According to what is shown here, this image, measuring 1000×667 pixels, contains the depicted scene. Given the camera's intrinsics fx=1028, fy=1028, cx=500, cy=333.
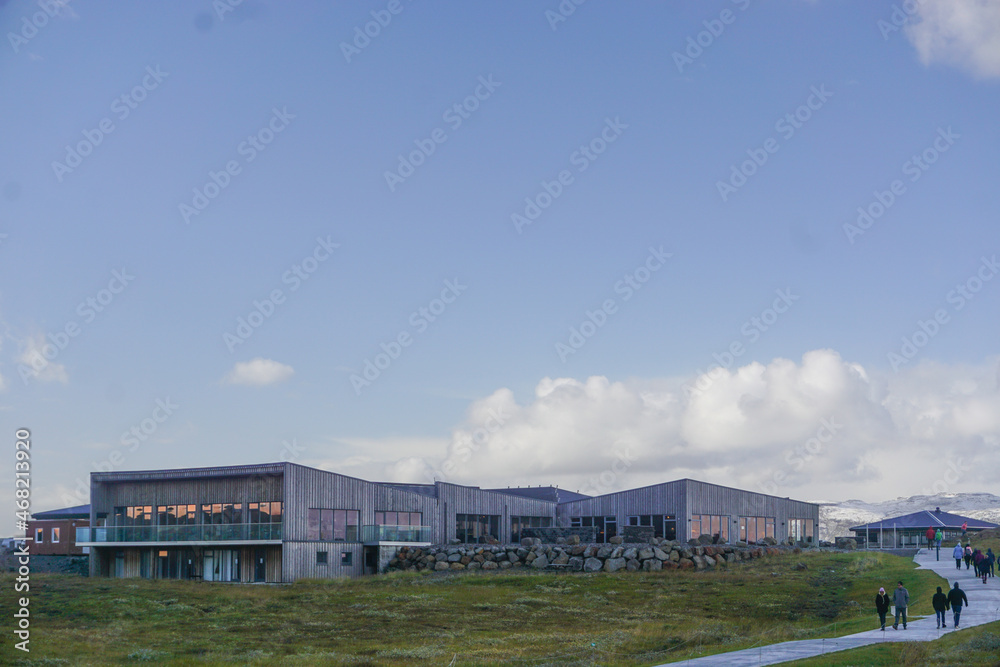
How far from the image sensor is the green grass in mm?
25000

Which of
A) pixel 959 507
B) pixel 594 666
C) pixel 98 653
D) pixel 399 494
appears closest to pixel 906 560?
pixel 399 494

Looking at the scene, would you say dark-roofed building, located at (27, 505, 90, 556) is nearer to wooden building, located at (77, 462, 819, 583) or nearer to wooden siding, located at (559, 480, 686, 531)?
wooden building, located at (77, 462, 819, 583)

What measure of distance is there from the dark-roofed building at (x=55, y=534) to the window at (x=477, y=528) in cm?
2866

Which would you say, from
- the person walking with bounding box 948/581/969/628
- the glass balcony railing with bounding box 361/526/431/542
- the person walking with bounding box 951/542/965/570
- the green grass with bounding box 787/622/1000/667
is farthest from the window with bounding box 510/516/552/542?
the green grass with bounding box 787/622/1000/667

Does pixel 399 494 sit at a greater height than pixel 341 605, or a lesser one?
greater

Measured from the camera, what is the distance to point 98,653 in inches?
1237

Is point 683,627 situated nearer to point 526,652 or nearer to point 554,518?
point 526,652

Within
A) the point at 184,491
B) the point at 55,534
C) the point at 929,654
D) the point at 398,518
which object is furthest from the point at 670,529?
the point at 55,534

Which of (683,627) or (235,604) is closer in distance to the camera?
(683,627)

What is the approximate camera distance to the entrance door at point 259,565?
56.7 metres

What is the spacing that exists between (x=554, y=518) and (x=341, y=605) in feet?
111

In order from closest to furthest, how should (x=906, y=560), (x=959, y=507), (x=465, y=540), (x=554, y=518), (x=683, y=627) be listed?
1. (x=683, y=627)
2. (x=906, y=560)
3. (x=465, y=540)
4. (x=554, y=518)
5. (x=959, y=507)

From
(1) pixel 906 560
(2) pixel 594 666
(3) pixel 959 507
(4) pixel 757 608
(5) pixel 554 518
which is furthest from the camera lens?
(3) pixel 959 507

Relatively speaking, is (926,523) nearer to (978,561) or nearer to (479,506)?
(479,506)
